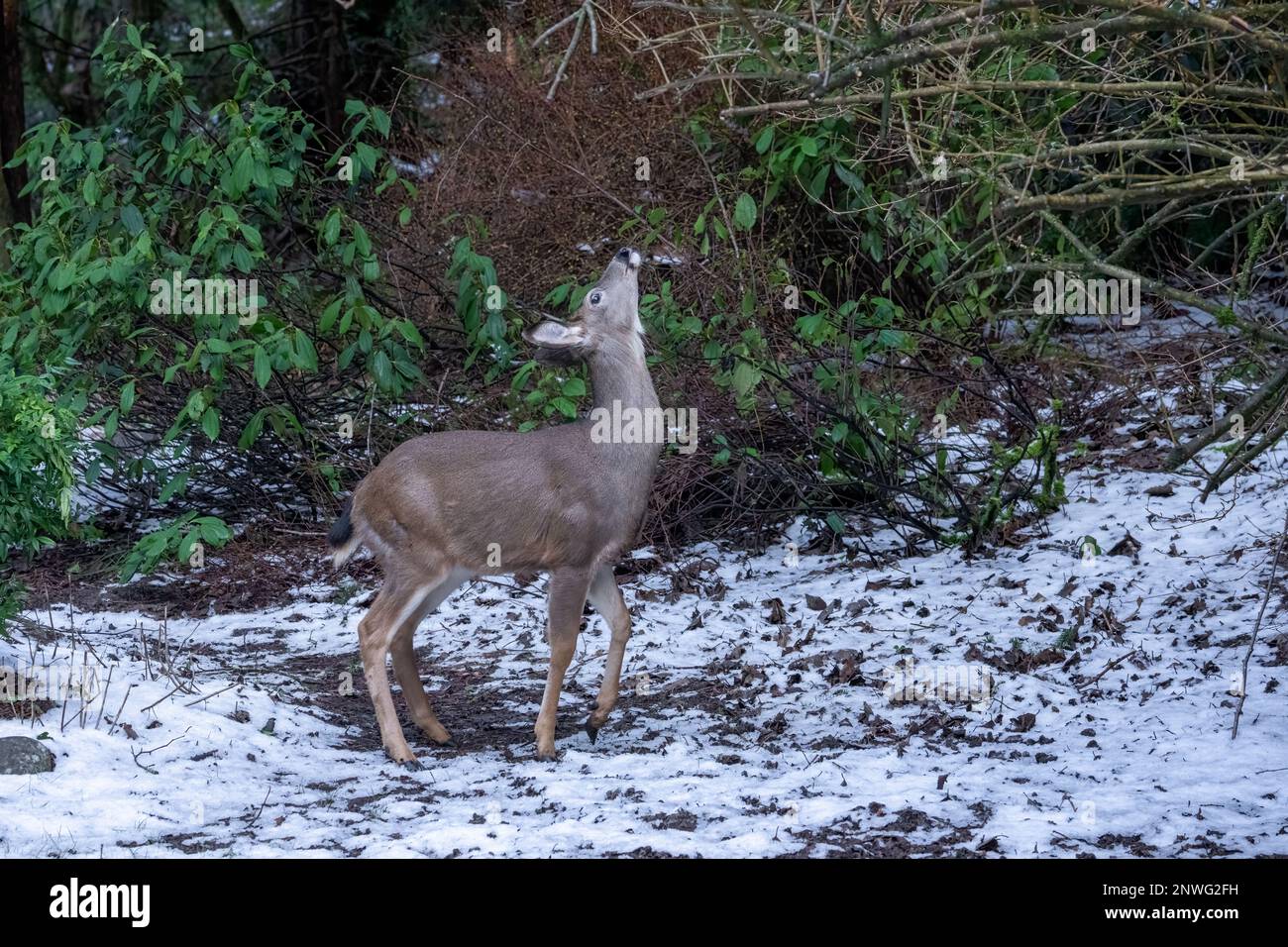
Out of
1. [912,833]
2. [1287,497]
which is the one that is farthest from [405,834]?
[1287,497]

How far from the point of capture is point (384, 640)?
6.66m

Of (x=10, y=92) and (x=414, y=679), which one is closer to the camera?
(x=414, y=679)

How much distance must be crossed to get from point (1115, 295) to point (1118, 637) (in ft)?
10.5

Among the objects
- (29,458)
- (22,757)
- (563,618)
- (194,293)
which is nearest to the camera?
(22,757)

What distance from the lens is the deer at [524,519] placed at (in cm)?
665

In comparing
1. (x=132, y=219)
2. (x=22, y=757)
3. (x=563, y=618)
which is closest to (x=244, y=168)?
(x=132, y=219)

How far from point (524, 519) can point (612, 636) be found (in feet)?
2.25

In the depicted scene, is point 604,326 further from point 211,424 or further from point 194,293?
point 194,293

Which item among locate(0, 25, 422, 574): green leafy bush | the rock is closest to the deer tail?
locate(0, 25, 422, 574): green leafy bush

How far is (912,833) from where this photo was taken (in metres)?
5.34

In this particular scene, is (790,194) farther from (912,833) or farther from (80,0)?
(80,0)

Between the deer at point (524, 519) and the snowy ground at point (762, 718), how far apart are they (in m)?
0.40

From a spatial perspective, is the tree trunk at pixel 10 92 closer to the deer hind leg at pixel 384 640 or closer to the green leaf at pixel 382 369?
the green leaf at pixel 382 369

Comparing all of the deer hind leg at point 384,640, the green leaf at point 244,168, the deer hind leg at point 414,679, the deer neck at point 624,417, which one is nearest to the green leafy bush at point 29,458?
the deer hind leg at point 384,640
